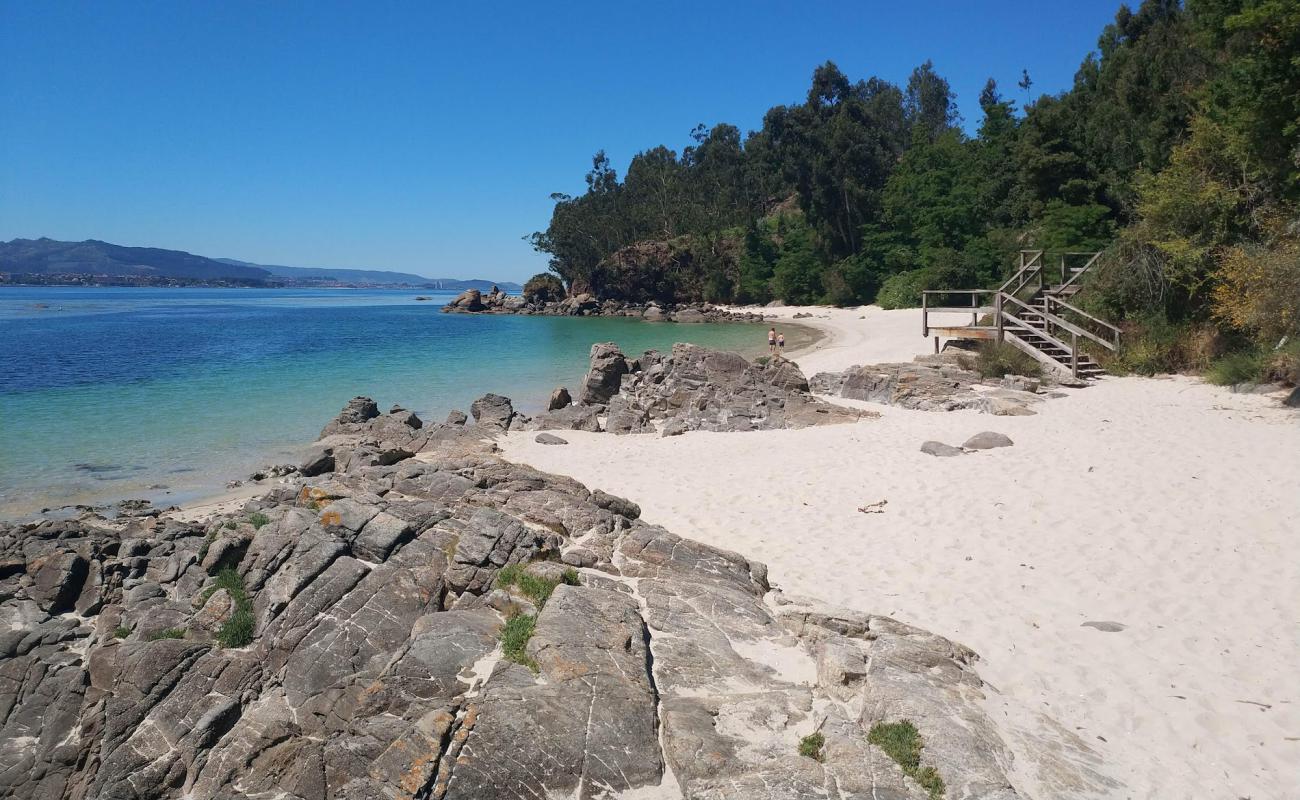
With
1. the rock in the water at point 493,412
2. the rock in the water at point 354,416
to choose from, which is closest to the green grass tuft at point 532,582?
the rock in the water at point 493,412

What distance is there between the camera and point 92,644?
768 cm

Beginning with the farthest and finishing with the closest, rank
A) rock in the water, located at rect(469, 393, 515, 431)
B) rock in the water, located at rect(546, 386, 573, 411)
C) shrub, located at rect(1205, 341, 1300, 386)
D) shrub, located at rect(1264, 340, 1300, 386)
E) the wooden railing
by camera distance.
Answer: rock in the water, located at rect(546, 386, 573, 411) → the wooden railing → rock in the water, located at rect(469, 393, 515, 431) → shrub, located at rect(1205, 341, 1300, 386) → shrub, located at rect(1264, 340, 1300, 386)

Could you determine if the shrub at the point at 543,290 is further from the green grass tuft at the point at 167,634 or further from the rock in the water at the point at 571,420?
the green grass tuft at the point at 167,634

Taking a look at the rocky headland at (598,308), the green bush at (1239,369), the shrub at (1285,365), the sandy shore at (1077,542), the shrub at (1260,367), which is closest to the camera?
the sandy shore at (1077,542)

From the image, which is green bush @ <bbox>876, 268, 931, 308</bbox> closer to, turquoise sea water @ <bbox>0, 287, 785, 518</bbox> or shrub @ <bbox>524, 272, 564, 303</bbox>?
turquoise sea water @ <bbox>0, 287, 785, 518</bbox>

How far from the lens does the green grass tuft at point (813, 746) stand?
209 inches

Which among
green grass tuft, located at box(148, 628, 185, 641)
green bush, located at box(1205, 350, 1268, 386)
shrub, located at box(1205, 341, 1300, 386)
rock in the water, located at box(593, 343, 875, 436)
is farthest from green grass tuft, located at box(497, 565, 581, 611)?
green bush, located at box(1205, 350, 1268, 386)

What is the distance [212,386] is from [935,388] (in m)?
29.4

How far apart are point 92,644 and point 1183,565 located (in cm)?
1219

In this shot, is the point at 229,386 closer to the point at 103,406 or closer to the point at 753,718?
the point at 103,406

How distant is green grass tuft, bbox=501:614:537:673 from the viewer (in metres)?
6.09

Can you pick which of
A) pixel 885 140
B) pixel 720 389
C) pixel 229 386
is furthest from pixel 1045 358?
pixel 885 140

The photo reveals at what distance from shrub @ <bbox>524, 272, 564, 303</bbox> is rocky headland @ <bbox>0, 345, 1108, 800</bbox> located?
298ft

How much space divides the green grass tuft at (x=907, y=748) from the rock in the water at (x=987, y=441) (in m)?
10.2
